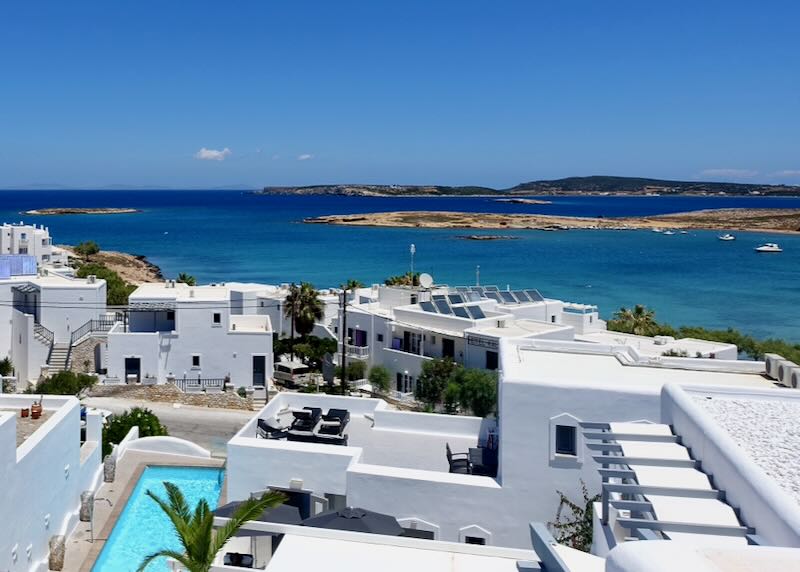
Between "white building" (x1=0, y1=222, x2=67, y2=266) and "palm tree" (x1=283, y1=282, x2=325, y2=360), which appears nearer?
"palm tree" (x1=283, y1=282, x2=325, y2=360)

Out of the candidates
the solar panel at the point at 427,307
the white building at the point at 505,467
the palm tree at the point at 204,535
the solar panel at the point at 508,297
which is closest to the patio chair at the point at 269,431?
the white building at the point at 505,467

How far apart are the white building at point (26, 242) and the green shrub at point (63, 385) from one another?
24339 mm

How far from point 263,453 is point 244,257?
9723cm

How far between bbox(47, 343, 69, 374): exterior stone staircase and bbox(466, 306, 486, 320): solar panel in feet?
59.4

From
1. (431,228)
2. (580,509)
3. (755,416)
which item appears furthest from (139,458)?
(431,228)

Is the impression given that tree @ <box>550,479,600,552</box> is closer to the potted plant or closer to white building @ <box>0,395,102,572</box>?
white building @ <box>0,395,102,572</box>

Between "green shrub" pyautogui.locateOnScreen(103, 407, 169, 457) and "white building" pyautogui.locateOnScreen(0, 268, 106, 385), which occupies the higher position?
"white building" pyautogui.locateOnScreen(0, 268, 106, 385)

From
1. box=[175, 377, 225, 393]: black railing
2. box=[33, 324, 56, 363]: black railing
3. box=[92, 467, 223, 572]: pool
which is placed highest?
box=[33, 324, 56, 363]: black railing

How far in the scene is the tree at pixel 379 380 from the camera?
32344 mm

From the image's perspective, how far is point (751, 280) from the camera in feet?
291

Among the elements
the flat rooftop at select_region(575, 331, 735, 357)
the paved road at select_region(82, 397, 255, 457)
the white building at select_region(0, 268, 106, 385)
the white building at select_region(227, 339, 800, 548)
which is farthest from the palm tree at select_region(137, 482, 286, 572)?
the white building at select_region(0, 268, 106, 385)

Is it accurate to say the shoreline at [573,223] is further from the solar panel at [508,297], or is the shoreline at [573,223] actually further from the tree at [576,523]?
the tree at [576,523]

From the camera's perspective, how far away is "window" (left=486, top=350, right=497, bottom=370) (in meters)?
29.1

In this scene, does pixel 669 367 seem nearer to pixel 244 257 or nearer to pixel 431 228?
pixel 244 257
